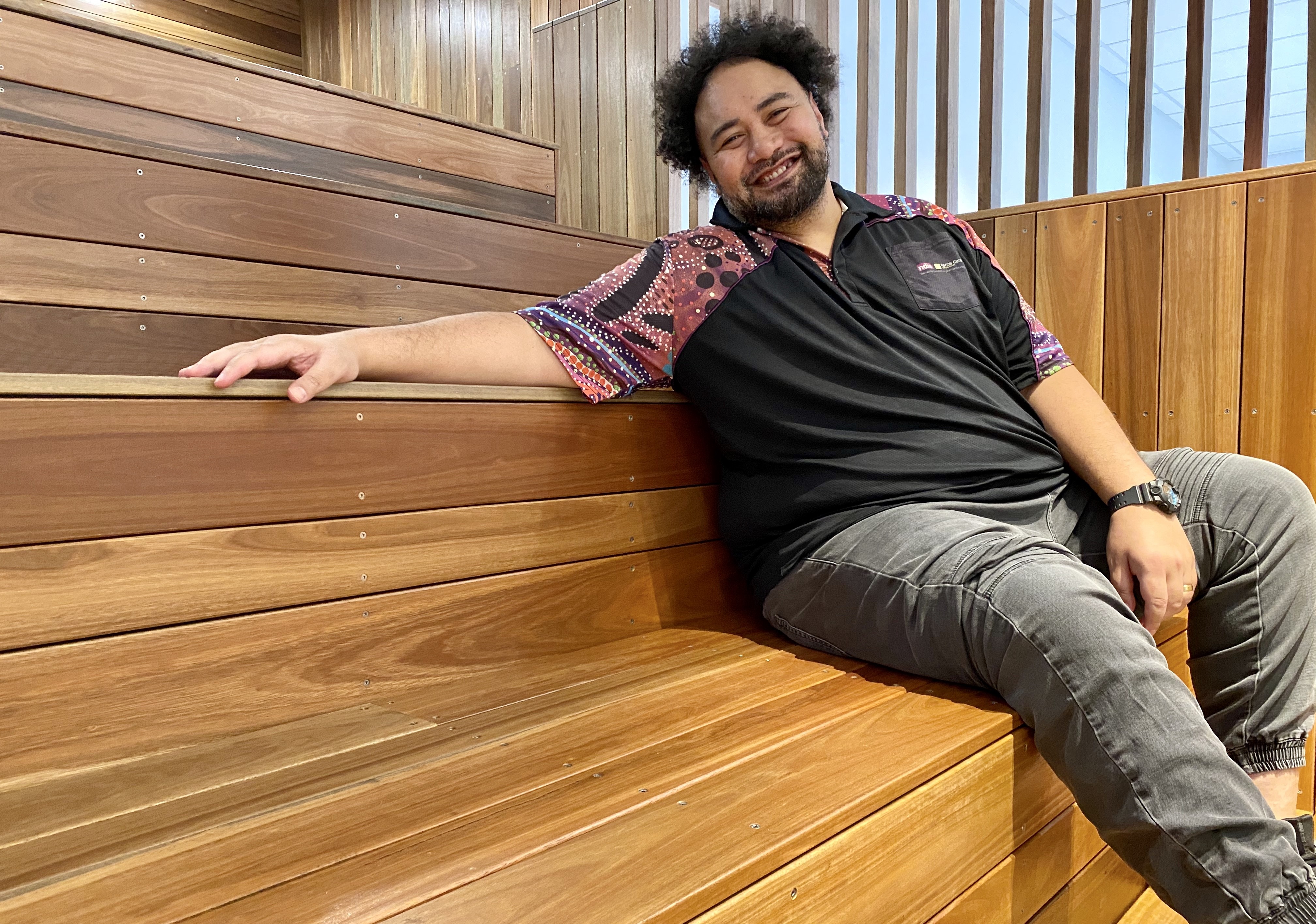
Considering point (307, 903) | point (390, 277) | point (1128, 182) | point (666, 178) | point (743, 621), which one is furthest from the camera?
point (666, 178)

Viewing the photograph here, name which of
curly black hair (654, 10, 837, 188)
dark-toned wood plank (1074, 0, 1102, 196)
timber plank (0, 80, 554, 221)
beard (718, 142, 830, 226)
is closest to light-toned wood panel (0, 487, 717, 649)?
beard (718, 142, 830, 226)

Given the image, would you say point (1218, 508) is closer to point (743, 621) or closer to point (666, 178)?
point (743, 621)

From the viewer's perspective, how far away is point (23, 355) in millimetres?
1291

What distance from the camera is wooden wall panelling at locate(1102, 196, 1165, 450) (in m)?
1.71

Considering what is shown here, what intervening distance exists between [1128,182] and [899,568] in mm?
1221

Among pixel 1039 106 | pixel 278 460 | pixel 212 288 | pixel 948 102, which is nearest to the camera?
pixel 278 460

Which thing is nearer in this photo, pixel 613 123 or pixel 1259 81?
pixel 1259 81

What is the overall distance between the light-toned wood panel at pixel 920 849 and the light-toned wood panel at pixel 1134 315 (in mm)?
956

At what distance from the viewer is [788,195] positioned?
1411 millimetres

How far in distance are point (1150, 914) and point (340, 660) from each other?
3.75 ft

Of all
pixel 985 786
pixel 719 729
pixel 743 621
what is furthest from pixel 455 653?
pixel 985 786

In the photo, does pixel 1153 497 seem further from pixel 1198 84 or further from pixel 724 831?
pixel 1198 84

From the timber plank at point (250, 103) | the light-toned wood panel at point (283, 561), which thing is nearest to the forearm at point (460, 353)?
the light-toned wood panel at point (283, 561)

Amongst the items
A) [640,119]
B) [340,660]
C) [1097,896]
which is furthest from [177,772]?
[640,119]
